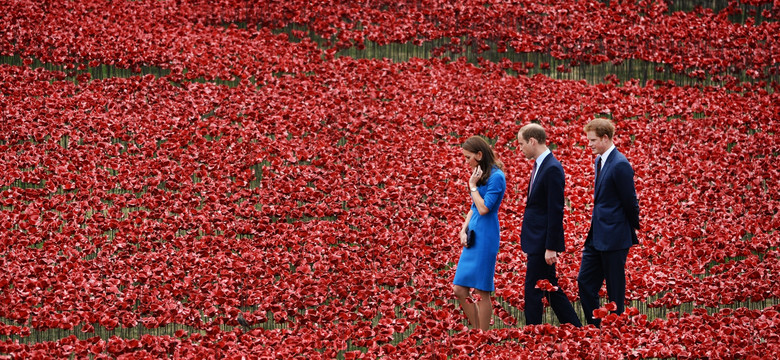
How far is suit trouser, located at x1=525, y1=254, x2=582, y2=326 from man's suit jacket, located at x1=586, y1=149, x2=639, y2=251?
53cm

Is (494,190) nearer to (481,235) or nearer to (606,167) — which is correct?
(481,235)

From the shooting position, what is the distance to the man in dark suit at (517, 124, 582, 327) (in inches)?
290

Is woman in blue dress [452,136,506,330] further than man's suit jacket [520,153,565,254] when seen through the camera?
Yes

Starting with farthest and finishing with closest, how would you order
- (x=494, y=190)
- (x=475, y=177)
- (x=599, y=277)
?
1. (x=599, y=277)
2. (x=475, y=177)
3. (x=494, y=190)

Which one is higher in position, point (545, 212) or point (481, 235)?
point (545, 212)

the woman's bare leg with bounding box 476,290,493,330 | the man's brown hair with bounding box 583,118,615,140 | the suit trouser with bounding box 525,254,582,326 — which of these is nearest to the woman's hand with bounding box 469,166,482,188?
the suit trouser with bounding box 525,254,582,326

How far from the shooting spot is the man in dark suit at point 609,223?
292 inches

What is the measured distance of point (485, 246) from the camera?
24.5 feet

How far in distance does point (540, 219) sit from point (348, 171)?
393 centimetres

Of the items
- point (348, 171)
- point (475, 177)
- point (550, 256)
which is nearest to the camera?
point (550, 256)

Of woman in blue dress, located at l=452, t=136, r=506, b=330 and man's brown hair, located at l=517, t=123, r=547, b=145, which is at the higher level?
man's brown hair, located at l=517, t=123, r=547, b=145

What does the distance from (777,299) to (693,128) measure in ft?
13.8

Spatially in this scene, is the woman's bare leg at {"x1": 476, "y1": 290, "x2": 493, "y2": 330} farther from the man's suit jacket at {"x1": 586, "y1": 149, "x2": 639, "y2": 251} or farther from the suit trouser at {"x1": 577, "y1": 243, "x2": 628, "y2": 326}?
the man's suit jacket at {"x1": 586, "y1": 149, "x2": 639, "y2": 251}

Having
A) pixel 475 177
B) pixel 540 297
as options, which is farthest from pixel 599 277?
pixel 475 177
